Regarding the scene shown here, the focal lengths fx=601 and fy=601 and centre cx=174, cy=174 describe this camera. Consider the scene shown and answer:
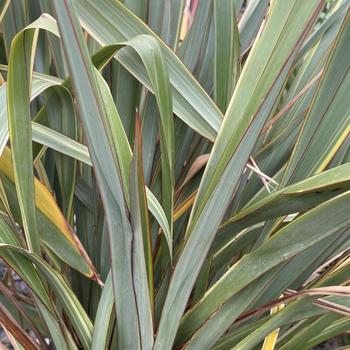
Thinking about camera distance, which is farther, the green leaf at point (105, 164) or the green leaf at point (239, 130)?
the green leaf at point (239, 130)

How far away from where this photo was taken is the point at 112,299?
764 millimetres

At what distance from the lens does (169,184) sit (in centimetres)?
77

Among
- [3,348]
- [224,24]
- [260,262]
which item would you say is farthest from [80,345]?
[224,24]

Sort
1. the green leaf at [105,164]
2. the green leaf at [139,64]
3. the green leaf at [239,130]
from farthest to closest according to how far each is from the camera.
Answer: the green leaf at [139,64] < the green leaf at [239,130] < the green leaf at [105,164]

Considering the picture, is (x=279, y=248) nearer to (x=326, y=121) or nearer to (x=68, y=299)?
(x=326, y=121)

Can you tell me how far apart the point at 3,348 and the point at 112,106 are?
354 mm

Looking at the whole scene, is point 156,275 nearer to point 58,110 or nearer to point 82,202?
point 82,202

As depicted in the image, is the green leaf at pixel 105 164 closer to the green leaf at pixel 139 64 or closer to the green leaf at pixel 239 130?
the green leaf at pixel 239 130

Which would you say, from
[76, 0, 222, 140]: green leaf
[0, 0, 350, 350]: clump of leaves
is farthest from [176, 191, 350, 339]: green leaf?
[76, 0, 222, 140]: green leaf

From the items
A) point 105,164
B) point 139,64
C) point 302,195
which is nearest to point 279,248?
point 302,195

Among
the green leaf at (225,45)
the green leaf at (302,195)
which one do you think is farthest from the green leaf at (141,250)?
the green leaf at (225,45)

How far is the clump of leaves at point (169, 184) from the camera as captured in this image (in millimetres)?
636

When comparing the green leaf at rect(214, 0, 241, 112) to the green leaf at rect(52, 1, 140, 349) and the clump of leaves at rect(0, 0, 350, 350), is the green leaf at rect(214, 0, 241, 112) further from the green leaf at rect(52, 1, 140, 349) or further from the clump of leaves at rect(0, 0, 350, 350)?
the green leaf at rect(52, 1, 140, 349)

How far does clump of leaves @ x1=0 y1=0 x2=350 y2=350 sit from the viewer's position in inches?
25.0
